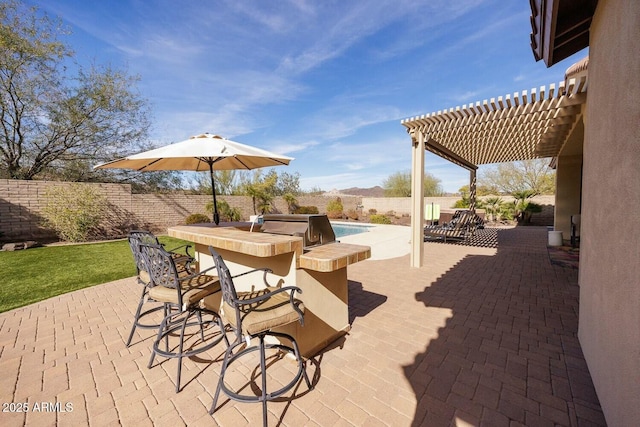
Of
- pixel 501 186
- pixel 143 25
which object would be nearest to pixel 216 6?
pixel 143 25

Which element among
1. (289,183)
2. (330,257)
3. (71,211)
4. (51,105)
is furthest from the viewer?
(289,183)

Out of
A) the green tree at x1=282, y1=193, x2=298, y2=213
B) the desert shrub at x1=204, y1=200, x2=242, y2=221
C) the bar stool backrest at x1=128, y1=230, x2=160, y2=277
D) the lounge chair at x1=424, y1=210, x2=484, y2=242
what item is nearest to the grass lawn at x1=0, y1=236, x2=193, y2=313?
the bar stool backrest at x1=128, y1=230, x2=160, y2=277

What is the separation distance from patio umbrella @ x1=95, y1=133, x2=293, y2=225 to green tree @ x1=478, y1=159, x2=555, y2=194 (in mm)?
23653

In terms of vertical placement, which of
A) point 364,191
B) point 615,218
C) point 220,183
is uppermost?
point 364,191

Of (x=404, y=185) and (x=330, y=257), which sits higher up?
(x=404, y=185)

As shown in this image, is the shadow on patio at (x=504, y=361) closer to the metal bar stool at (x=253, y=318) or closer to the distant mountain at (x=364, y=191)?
the metal bar stool at (x=253, y=318)

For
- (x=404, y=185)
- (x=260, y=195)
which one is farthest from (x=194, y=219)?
(x=404, y=185)

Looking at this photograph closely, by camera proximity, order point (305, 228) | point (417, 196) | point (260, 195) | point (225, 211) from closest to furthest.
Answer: point (305, 228) → point (417, 196) → point (225, 211) → point (260, 195)

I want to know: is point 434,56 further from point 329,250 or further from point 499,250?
point 329,250

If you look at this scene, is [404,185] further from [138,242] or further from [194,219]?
[138,242]

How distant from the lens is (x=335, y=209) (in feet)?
70.6

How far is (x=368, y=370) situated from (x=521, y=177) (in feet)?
89.4

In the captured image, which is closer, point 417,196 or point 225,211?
point 417,196

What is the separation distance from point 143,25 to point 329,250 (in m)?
8.79
